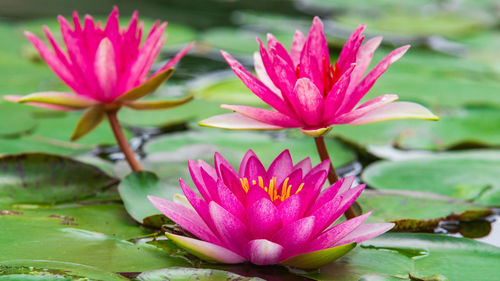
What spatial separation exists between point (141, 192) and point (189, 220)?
0.30 m

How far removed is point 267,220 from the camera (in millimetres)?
926

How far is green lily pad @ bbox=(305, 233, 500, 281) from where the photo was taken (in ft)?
3.34

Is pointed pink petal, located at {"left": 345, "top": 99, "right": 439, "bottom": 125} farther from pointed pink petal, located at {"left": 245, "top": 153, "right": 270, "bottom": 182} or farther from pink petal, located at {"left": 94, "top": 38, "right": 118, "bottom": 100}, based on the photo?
pink petal, located at {"left": 94, "top": 38, "right": 118, "bottom": 100}

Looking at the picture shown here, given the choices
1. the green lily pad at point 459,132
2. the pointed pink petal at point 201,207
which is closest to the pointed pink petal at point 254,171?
the pointed pink petal at point 201,207

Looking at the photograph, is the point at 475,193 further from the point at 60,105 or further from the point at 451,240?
the point at 60,105

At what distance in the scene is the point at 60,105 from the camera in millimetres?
1271

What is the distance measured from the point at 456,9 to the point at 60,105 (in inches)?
141

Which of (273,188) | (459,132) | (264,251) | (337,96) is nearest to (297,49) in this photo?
(337,96)

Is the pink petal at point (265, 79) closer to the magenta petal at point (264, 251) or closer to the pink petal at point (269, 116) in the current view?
the pink petal at point (269, 116)

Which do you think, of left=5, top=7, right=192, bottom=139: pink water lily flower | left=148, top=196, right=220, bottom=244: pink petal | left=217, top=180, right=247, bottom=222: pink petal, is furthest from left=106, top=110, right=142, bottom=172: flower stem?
left=217, top=180, right=247, bottom=222: pink petal

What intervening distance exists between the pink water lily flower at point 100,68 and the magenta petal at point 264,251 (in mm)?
460

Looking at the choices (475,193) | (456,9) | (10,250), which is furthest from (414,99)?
(456,9)

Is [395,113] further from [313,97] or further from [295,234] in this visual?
[295,234]

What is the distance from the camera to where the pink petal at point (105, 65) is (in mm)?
1216
